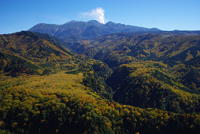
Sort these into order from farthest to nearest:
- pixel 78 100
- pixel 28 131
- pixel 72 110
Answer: pixel 78 100 < pixel 72 110 < pixel 28 131

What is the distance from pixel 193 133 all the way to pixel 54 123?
131 metres

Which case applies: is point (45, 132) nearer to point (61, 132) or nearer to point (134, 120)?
point (61, 132)

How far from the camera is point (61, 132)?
170750 mm

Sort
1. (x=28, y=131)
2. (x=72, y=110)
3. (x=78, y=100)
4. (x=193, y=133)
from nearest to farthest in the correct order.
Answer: (x=193, y=133)
(x=28, y=131)
(x=72, y=110)
(x=78, y=100)

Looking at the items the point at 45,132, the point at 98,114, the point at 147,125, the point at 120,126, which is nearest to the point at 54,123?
the point at 45,132

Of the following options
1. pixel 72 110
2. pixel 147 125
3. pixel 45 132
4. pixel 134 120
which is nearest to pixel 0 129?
pixel 45 132

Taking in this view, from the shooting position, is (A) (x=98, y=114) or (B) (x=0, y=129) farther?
(A) (x=98, y=114)

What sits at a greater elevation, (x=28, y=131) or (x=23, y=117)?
(x=23, y=117)

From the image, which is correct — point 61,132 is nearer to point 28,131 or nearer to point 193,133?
point 28,131

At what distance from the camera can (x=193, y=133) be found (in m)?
156

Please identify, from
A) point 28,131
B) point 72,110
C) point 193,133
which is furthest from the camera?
point 72,110

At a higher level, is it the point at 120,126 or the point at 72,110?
the point at 72,110

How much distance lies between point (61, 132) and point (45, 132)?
51.8 feet

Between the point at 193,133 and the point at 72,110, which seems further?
the point at 72,110
